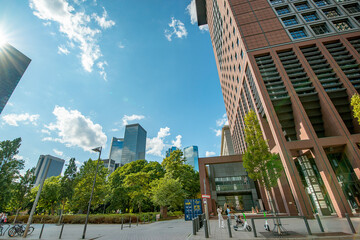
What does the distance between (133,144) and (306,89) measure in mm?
153904

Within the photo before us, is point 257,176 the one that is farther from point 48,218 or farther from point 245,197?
point 48,218

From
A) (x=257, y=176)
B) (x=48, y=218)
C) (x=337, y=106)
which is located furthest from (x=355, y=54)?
(x=48, y=218)

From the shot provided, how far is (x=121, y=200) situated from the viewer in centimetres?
3256

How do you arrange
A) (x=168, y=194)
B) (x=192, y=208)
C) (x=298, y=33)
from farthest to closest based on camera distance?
1. (x=298, y=33)
2. (x=168, y=194)
3. (x=192, y=208)

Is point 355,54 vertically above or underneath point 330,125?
above

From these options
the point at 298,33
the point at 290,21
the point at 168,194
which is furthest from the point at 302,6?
the point at 168,194

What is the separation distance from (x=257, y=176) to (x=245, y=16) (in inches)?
1321

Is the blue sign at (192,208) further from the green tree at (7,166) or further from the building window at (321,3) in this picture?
the building window at (321,3)

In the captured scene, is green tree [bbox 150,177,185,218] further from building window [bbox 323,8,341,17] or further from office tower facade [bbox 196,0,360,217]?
building window [bbox 323,8,341,17]

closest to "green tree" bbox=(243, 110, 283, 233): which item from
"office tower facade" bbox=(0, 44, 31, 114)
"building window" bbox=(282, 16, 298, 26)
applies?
"building window" bbox=(282, 16, 298, 26)

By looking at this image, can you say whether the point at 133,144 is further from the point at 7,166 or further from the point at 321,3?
the point at 321,3

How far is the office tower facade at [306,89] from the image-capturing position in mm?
19094

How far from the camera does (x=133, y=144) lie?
15788 centimetres

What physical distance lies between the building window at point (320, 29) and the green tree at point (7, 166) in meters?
50.4
